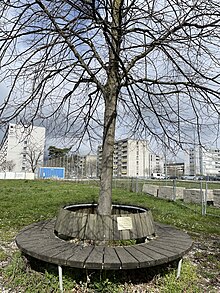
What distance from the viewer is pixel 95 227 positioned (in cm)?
294

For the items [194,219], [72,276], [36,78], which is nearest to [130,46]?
[36,78]

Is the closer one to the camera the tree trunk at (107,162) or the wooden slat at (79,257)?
the wooden slat at (79,257)

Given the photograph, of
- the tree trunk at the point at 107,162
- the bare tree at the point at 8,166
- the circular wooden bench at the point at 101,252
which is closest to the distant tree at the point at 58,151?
the tree trunk at the point at 107,162

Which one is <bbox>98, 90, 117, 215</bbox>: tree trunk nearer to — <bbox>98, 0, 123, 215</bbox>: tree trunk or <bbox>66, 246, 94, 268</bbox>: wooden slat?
<bbox>98, 0, 123, 215</bbox>: tree trunk

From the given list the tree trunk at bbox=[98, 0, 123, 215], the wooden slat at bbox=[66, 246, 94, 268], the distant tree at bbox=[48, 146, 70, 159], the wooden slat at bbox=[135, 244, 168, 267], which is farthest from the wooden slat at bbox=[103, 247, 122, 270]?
the distant tree at bbox=[48, 146, 70, 159]

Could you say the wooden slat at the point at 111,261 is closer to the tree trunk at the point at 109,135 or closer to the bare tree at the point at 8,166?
the tree trunk at the point at 109,135

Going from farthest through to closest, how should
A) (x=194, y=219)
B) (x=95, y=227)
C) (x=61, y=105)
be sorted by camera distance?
1. (x=194, y=219)
2. (x=61, y=105)
3. (x=95, y=227)

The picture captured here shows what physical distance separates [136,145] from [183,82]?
2152 millimetres

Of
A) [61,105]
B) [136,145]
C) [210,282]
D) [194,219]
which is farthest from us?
[194,219]

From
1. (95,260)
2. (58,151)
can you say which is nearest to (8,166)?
(58,151)

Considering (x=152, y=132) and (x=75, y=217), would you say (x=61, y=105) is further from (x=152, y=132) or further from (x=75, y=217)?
(x=75, y=217)

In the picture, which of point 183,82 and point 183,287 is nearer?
point 183,287

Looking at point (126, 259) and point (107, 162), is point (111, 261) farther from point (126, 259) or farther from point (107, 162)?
point (107, 162)

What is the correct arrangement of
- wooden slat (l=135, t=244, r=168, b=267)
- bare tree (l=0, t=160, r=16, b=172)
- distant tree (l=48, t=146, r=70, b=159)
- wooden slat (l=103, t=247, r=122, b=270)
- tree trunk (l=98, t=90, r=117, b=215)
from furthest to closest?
1. bare tree (l=0, t=160, r=16, b=172)
2. distant tree (l=48, t=146, r=70, b=159)
3. tree trunk (l=98, t=90, r=117, b=215)
4. wooden slat (l=135, t=244, r=168, b=267)
5. wooden slat (l=103, t=247, r=122, b=270)
